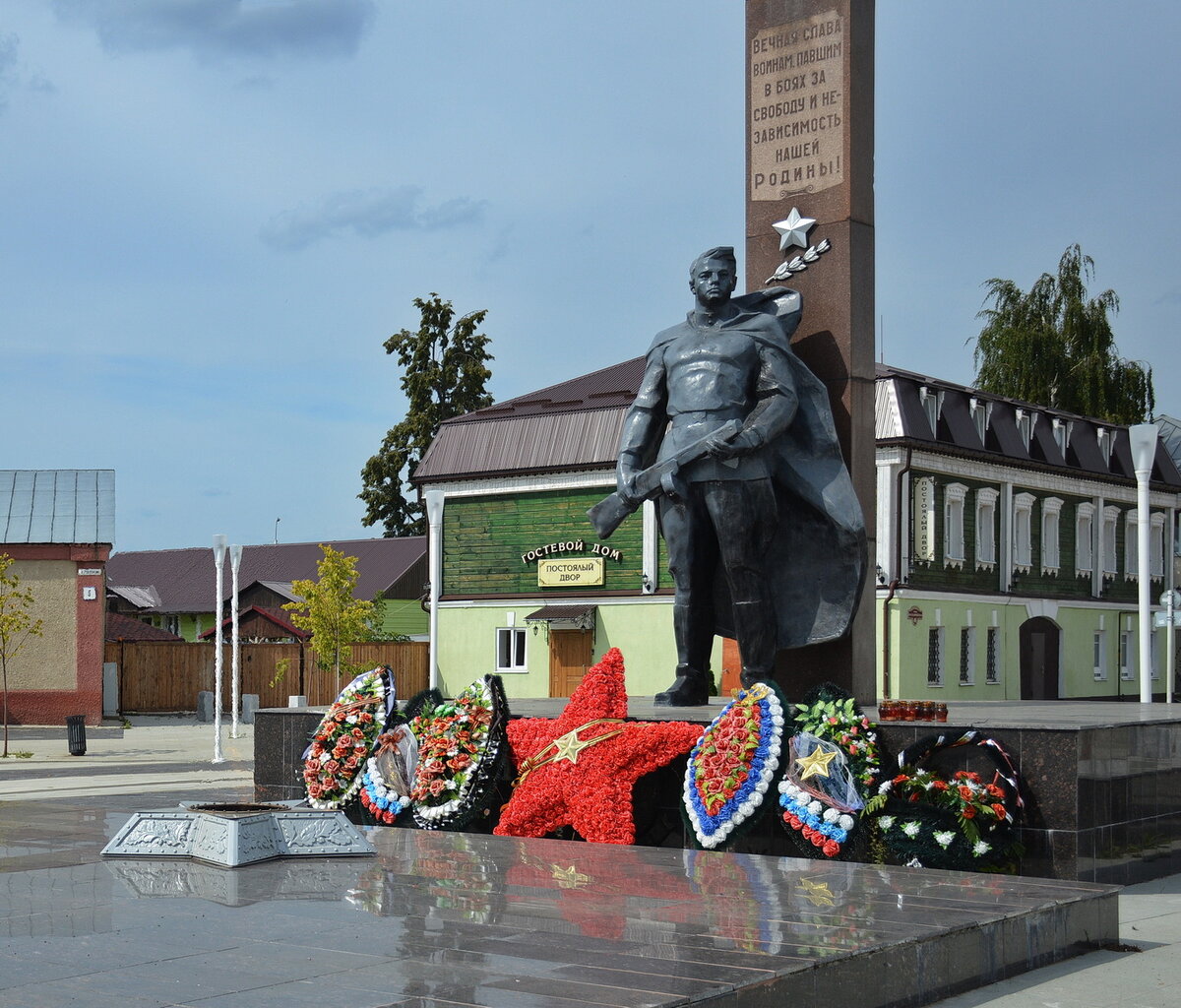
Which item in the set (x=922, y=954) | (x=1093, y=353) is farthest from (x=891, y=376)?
(x=922, y=954)

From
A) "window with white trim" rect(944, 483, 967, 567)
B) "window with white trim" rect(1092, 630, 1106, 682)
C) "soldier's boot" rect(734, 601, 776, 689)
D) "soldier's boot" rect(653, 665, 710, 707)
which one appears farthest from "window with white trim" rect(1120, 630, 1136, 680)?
"soldier's boot" rect(734, 601, 776, 689)

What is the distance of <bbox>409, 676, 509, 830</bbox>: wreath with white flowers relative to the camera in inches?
366

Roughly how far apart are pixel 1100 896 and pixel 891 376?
27.1m

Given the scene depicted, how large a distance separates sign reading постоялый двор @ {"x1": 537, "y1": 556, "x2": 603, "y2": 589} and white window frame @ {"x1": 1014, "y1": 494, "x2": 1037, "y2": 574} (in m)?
9.66

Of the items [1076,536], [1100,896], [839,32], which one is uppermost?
[839,32]

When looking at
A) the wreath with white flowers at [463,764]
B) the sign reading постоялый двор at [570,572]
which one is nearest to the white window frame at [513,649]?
Result: the sign reading постоялый двор at [570,572]

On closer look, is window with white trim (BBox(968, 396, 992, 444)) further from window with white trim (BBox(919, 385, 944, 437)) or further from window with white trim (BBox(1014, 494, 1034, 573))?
window with white trim (BBox(1014, 494, 1034, 573))

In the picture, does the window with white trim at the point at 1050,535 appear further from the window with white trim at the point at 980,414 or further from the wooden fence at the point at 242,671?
the wooden fence at the point at 242,671

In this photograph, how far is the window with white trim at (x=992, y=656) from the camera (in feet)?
117

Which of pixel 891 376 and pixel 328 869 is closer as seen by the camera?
pixel 328 869

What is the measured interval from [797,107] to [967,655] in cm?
2551

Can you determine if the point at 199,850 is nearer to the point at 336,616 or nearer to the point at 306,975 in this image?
the point at 306,975

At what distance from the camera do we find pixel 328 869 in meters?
7.30

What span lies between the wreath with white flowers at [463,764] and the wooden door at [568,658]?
26.6m
